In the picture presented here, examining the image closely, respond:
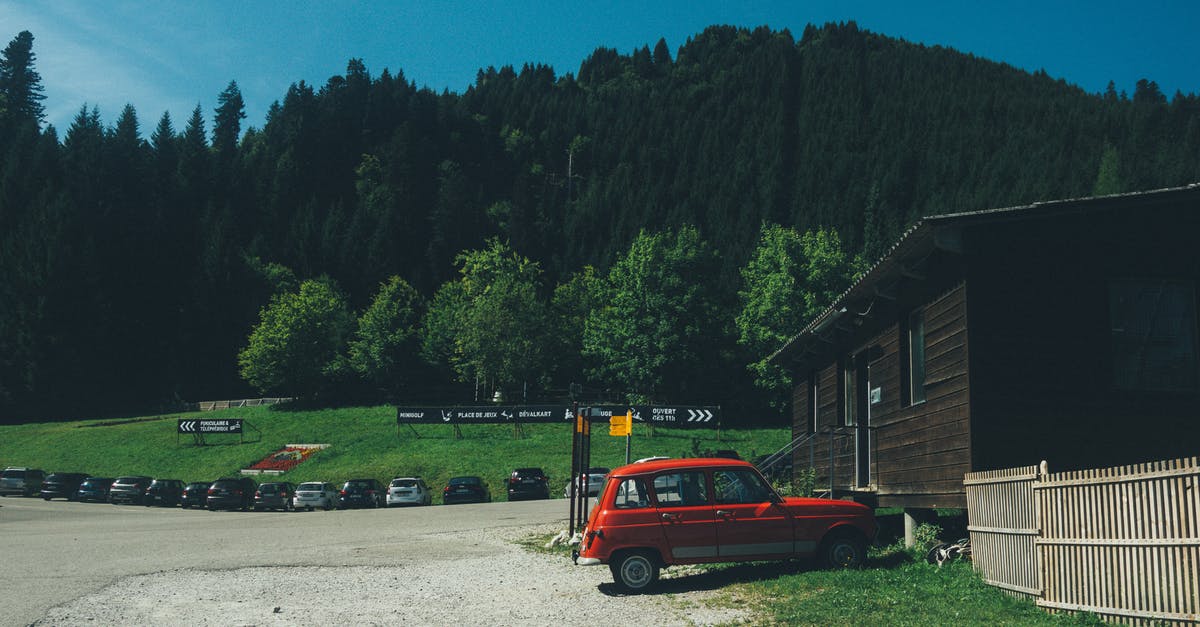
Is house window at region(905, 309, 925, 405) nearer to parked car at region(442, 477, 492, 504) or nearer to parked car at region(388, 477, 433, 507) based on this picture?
parked car at region(442, 477, 492, 504)

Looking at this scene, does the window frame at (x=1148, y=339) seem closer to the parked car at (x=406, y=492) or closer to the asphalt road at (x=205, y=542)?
the asphalt road at (x=205, y=542)

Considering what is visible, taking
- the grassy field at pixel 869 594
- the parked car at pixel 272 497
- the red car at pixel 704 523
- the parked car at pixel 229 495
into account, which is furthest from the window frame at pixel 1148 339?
the parked car at pixel 229 495

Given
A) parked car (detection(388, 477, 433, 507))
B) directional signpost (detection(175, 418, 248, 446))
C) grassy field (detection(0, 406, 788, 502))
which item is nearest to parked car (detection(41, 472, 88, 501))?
grassy field (detection(0, 406, 788, 502))

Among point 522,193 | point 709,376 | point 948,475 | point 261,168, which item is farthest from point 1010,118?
point 948,475

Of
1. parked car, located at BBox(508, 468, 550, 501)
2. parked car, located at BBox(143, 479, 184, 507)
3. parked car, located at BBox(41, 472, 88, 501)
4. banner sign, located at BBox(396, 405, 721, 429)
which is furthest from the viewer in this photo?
banner sign, located at BBox(396, 405, 721, 429)

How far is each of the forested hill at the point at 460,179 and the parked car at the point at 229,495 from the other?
121 feet

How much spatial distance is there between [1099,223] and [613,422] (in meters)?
11.5

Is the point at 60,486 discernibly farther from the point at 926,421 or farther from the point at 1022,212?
the point at 1022,212

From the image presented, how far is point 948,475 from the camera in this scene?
13781mm

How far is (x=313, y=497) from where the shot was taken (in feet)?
120

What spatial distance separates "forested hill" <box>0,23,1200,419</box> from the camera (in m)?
87.0

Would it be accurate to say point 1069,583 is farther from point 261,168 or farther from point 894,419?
point 261,168

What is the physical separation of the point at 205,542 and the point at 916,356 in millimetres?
16520

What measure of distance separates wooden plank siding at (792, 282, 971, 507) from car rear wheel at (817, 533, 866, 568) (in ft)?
4.74
